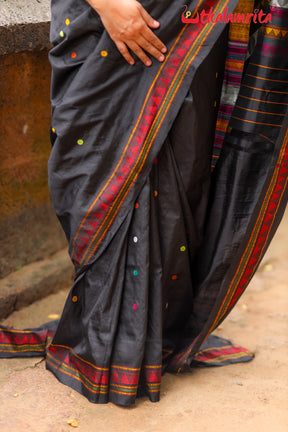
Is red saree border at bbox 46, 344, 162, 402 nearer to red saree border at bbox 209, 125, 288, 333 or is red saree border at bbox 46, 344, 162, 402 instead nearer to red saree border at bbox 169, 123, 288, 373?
red saree border at bbox 169, 123, 288, 373

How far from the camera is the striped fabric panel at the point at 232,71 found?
5.28 ft

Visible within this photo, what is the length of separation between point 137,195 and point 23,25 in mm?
850

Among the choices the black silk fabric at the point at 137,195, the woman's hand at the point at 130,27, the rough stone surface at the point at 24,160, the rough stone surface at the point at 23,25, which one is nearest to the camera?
the woman's hand at the point at 130,27

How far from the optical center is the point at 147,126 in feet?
5.19

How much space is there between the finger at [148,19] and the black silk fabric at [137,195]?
0.03 m

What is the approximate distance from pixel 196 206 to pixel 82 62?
592 millimetres

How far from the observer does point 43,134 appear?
2.34 m

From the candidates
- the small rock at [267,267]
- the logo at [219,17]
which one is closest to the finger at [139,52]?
the logo at [219,17]

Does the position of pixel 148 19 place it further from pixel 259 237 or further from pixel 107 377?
pixel 107 377

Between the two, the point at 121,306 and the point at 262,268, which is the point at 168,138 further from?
the point at 262,268

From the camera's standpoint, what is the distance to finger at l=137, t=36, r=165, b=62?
1.51 metres

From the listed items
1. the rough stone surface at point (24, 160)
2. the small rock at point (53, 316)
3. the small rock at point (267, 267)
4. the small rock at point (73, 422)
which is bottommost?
the small rock at point (267, 267)

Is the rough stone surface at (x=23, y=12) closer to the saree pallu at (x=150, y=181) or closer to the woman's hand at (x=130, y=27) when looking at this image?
the saree pallu at (x=150, y=181)

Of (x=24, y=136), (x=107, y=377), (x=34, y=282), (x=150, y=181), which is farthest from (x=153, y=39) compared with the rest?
(x=34, y=282)
